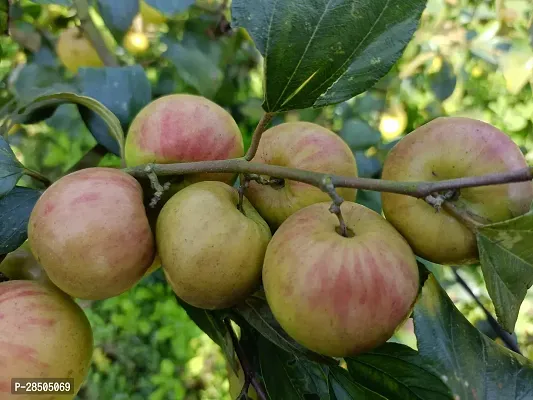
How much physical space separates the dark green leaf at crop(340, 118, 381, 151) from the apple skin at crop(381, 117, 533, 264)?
21.3 inches

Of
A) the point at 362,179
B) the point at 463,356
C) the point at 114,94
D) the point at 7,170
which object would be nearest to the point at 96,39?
the point at 114,94

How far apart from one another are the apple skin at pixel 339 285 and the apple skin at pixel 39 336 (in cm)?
23

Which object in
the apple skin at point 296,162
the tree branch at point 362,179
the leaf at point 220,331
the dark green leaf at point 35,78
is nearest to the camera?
the tree branch at point 362,179

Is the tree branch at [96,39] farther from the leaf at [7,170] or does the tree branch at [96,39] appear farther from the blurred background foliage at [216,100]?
the leaf at [7,170]

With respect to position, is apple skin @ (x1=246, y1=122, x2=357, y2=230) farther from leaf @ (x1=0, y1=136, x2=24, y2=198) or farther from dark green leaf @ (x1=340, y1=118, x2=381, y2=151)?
dark green leaf @ (x1=340, y1=118, x2=381, y2=151)

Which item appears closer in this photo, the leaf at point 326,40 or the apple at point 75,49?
the leaf at point 326,40

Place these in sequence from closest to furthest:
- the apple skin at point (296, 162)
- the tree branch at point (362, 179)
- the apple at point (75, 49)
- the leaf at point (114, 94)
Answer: the tree branch at point (362, 179), the apple skin at point (296, 162), the leaf at point (114, 94), the apple at point (75, 49)

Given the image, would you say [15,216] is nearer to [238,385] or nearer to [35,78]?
[238,385]

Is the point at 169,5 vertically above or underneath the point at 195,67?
above

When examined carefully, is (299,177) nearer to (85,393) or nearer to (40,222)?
(40,222)

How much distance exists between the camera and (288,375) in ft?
2.11

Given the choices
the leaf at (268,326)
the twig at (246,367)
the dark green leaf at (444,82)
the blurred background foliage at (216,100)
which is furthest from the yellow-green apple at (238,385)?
the dark green leaf at (444,82)

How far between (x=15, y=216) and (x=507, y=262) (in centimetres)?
52

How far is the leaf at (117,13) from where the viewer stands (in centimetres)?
83
